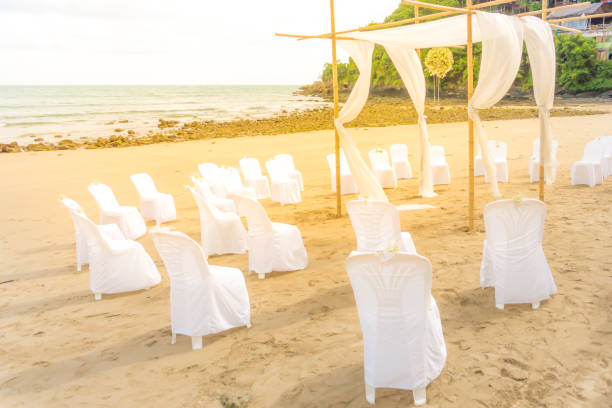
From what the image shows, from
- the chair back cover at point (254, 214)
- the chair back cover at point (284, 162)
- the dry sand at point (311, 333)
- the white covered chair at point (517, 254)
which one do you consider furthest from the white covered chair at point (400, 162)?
the white covered chair at point (517, 254)

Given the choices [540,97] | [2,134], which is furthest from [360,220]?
[2,134]

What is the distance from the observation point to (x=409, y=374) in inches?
118

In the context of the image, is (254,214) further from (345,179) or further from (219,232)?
(345,179)

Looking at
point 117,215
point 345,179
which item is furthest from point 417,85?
point 117,215

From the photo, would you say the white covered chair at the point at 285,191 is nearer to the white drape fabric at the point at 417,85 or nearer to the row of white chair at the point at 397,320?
the white drape fabric at the point at 417,85

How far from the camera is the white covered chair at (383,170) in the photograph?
10.0 meters

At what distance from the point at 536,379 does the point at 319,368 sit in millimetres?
1449

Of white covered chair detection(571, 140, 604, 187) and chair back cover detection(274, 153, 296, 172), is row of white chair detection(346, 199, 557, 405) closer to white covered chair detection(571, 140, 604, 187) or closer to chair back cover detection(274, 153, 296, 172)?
chair back cover detection(274, 153, 296, 172)

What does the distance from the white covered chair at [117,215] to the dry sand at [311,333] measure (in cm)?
46

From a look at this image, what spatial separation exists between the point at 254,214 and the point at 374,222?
145cm

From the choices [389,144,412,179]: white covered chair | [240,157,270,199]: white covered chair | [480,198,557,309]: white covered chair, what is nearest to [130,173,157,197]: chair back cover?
[240,157,270,199]: white covered chair

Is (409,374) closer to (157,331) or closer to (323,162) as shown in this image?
(157,331)

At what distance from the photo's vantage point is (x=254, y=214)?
5.48 meters

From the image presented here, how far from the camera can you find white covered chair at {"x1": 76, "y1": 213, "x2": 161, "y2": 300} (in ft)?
17.1
